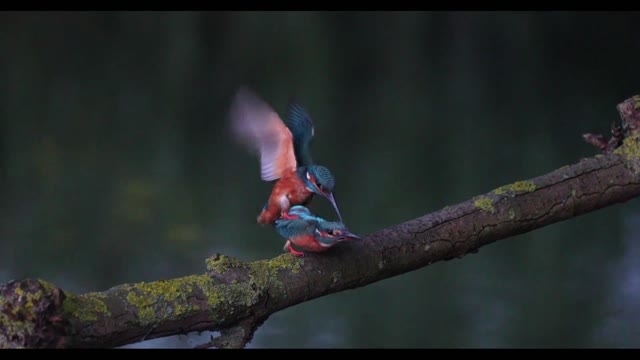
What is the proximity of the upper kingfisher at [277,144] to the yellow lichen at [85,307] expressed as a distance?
0.80m

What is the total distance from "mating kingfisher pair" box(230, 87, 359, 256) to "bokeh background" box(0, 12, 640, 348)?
7.50 feet

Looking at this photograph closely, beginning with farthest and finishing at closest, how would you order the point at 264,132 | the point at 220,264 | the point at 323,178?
the point at 264,132 → the point at 323,178 → the point at 220,264

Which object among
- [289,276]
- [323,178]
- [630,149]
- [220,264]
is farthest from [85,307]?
[630,149]

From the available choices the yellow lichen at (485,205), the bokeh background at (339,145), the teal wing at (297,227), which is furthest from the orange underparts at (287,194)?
the bokeh background at (339,145)

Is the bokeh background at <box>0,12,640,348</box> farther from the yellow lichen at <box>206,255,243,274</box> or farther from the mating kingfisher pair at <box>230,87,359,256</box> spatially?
the yellow lichen at <box>206,255,243,274</box>

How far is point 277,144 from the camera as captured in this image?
248 cm

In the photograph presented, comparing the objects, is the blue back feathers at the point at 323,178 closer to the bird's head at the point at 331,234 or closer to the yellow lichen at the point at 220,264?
the bird's head at the point at 331,234

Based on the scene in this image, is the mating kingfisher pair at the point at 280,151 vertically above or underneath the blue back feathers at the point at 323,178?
above

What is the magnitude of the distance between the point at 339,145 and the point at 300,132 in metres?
3.52

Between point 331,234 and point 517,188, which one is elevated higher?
point 517,188

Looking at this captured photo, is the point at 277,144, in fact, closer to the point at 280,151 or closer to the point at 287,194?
→ the point at 280,151

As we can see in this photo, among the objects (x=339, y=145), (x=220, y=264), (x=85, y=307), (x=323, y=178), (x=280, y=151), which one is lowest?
(x=85, y=307)

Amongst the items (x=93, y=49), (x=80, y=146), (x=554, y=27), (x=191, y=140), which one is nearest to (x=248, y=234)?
(x=191, y=140)

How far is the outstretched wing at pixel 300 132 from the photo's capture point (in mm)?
2506
